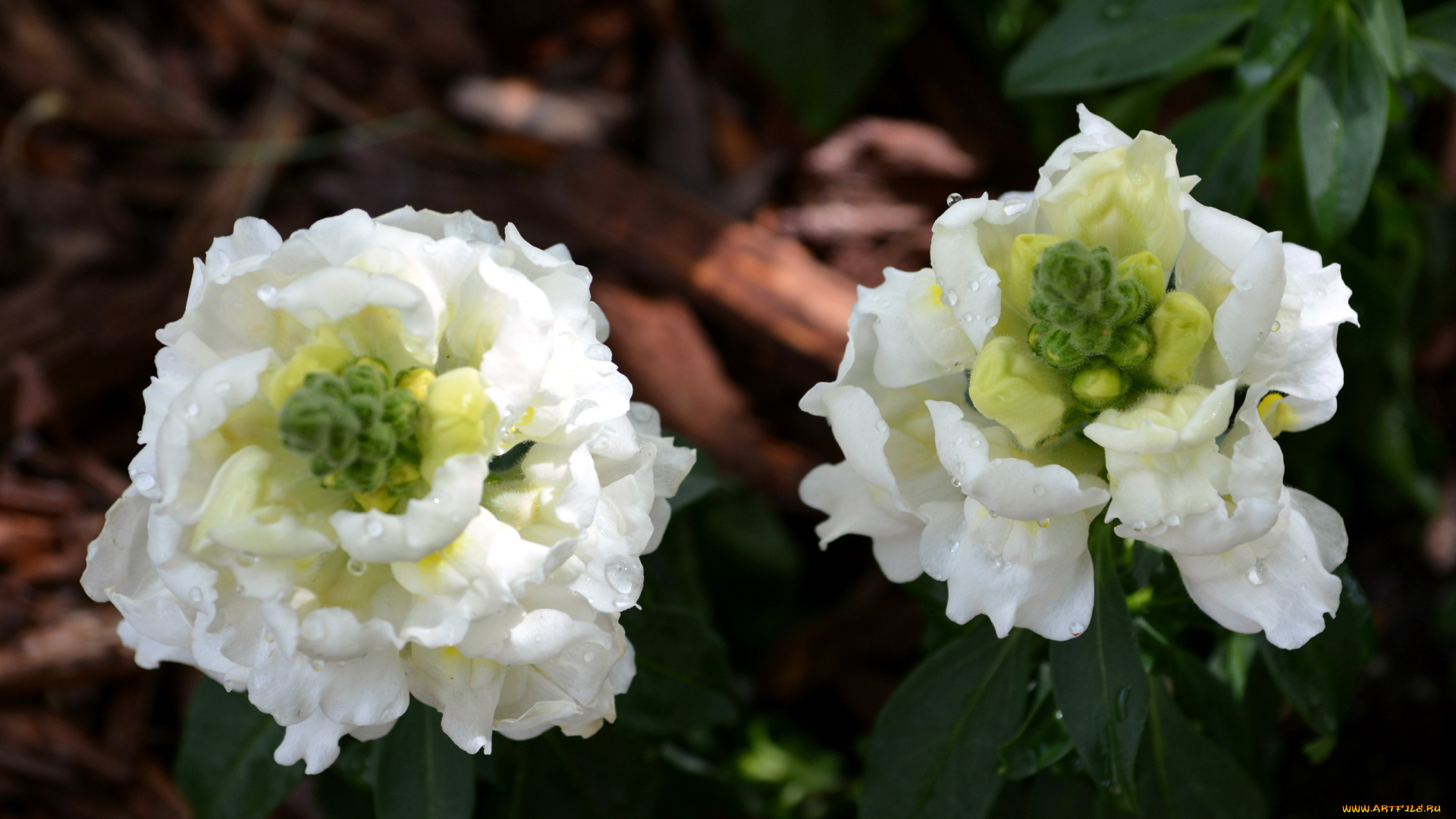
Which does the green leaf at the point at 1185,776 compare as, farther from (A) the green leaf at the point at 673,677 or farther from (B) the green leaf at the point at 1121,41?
(B) the green leaf at the point at 1121,41

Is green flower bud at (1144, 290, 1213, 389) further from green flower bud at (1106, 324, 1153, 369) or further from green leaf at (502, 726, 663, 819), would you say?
green leaf at (502, 726, 663, 819)

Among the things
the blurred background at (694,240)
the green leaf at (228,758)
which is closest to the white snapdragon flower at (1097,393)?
the blurred background at (694,240)

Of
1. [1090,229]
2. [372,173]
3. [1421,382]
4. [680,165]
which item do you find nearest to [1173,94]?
[1421,382]

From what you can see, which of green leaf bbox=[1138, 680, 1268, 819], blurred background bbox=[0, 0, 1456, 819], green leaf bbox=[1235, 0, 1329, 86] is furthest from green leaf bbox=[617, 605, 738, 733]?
green leaf bbox=[1235, 0, 1329, 86]

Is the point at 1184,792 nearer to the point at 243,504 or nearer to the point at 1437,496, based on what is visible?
the point at 243,504

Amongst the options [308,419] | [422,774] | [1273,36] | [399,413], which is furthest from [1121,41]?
[422,774]

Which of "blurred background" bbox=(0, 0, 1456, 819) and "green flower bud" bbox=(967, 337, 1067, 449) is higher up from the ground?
"green flower bud" bbox=(967, 337, 1067, 449)
